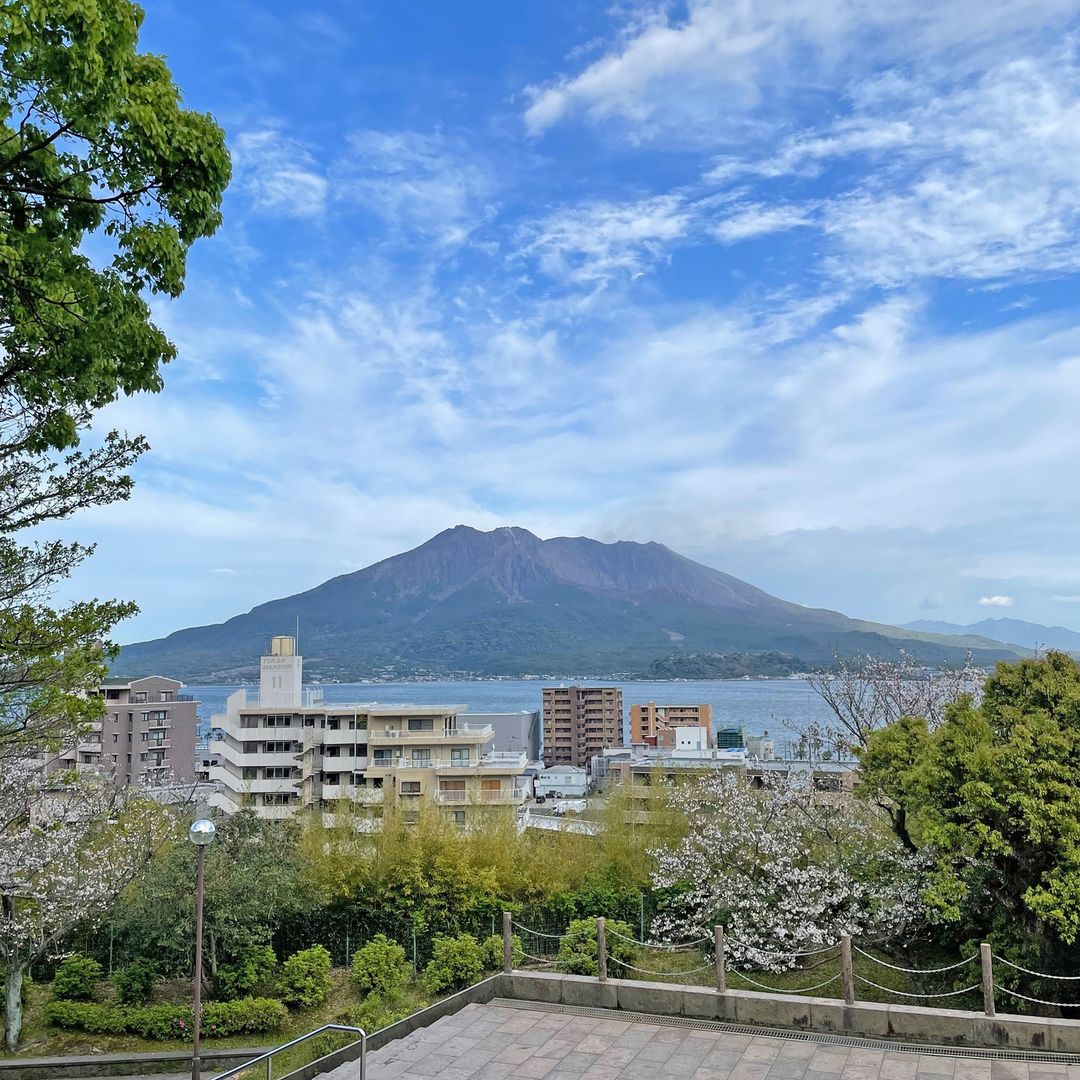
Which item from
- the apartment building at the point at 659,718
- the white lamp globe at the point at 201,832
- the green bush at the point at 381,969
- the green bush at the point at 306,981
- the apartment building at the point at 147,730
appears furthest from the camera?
the apartment building at the point at 659,718

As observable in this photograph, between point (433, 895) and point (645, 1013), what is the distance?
8810 mm

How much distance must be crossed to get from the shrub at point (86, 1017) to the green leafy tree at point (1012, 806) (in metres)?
13.7

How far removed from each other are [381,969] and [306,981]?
156 cm

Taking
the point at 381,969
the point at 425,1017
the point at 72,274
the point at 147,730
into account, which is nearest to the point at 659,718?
the point at 147,730

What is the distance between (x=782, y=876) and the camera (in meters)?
13.6

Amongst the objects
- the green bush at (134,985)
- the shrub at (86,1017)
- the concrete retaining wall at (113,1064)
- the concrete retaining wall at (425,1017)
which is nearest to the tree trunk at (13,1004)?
the shrub at (86,1017)

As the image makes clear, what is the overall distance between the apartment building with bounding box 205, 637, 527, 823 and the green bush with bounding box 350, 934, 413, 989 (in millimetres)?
16125

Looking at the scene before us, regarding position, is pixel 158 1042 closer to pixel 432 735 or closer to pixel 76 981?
pixel 76 981

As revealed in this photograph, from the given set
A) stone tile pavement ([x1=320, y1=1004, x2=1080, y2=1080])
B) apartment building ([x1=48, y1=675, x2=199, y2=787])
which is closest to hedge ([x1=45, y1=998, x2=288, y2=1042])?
stone tile pavement ([x1=320, y1=1004, x2=1080, y2=1080])

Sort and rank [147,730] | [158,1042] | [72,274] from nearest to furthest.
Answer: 1. [72,274]
2. [158,1042]
3. [147,730]

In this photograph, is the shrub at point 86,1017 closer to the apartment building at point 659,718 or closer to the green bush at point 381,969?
the green bush at point 381,969

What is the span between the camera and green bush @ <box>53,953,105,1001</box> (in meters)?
16.5

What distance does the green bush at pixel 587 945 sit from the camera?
43.2 feet

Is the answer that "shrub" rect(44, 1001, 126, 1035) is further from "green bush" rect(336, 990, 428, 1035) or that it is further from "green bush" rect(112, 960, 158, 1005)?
"green bush" rect(336, 990, 428, 1035)
